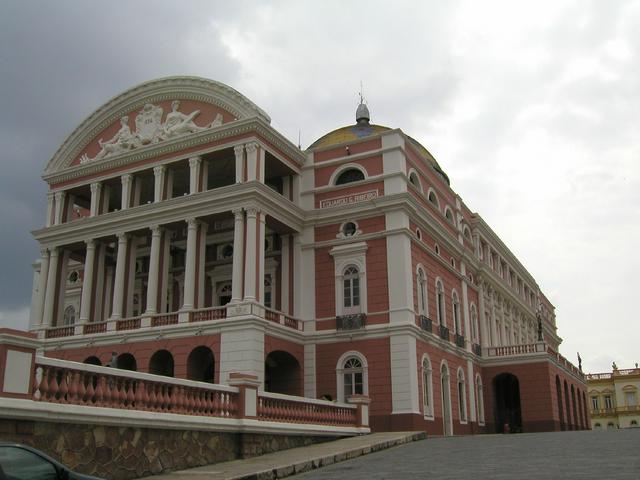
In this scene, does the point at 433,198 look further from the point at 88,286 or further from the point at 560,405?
the point at 88,286

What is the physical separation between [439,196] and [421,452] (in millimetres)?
18970

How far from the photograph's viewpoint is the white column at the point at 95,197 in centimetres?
3034

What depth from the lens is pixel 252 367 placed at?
24.2m

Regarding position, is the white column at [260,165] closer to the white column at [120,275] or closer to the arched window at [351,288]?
the arched window at [351,288]

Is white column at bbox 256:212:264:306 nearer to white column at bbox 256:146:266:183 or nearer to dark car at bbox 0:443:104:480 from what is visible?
white column at bbox 256:146:266:183

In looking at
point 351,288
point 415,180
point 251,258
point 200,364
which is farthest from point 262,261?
point 415,180

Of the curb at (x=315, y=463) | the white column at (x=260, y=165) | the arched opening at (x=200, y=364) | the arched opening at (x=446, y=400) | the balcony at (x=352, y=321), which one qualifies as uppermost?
the white column at (x=260, y=165)

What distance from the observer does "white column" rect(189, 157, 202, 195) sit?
2772 cm

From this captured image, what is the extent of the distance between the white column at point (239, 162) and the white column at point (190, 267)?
2512 millimetres

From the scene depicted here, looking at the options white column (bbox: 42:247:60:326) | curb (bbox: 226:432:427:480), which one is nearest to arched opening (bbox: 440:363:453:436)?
curb (bbox: 226:432:427:480)

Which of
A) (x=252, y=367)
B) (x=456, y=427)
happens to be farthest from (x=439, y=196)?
(x=252, y=367)

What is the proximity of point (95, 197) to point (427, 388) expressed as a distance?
1612 centimetres

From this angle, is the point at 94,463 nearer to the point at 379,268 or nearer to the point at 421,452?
the point at 421,452

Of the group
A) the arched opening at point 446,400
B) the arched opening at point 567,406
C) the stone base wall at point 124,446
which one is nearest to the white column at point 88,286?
the arched opening at point 446,400
